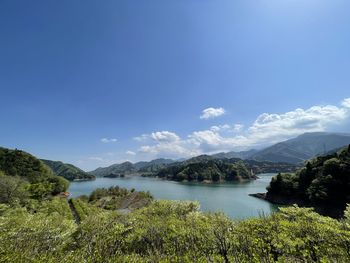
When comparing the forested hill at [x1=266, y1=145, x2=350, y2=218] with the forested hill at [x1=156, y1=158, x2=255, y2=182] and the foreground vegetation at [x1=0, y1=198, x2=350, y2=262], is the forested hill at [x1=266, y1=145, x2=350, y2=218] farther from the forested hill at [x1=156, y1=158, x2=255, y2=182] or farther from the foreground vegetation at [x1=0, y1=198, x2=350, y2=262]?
the forested hill at [x1=156, y1=158, x2=255, y2=182]

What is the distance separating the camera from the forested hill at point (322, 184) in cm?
3747

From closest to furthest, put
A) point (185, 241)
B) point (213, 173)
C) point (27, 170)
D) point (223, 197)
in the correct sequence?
point (185, 241) → point (223, 197) → point (27, 170) → point (213, 173)

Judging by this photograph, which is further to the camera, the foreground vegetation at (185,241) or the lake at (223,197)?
the lake at (223,197)

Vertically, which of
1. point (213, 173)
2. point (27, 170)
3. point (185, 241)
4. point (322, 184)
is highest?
point (27, 170)

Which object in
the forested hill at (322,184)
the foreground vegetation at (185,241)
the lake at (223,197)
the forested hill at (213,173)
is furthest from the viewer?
the forested hill at (213,173)

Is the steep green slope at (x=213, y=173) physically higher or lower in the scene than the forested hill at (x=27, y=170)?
lower

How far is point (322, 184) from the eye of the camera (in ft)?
130

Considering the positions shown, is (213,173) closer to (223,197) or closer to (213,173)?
(213,173)

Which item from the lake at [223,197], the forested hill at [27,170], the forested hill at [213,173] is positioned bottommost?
the lake at [223,197]

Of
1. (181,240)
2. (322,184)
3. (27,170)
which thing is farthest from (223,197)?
(27,170)

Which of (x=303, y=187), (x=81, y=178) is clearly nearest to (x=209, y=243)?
(x=303, y=187)

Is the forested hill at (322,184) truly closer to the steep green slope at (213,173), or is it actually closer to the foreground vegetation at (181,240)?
the foreground vegetation at (181,240)

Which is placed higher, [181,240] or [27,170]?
[27,170]

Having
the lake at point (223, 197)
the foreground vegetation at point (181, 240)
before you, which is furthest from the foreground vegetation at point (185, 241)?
the lake at point (223, 197)
